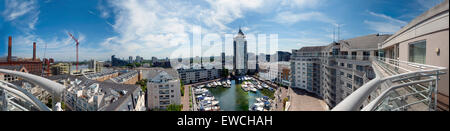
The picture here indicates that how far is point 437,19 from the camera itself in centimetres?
91

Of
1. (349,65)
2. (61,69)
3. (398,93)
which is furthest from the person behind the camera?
(61,69)

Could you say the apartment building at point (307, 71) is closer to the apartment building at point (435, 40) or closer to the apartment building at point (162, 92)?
the apartment building at point (435, 40)

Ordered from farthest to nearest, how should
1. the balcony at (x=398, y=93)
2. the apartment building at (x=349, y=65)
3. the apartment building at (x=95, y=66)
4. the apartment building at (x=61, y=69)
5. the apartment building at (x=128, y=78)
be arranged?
the apartment building at (x=95, y=66), the apartment building at (x=128, y=78), the apartment building at (x=61, y=69), the apartment building at (x=349, y=65), the balcony at (x=398, y=93)

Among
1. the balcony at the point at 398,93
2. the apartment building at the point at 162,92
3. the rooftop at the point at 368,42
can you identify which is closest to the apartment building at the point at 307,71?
the rooftop at the point at 368,42

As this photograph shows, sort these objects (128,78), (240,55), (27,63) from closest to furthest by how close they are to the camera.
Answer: (27,63), (128,78), (240,55)

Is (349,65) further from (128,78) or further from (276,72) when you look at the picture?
(128,78)

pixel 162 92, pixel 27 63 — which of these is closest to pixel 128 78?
pixel 162 92

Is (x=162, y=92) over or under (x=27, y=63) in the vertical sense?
under

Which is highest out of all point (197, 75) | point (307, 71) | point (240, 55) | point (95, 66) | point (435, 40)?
point (240, 55)

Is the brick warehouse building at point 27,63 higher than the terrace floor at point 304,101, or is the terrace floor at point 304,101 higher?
the brick warehouse building at point 27,63

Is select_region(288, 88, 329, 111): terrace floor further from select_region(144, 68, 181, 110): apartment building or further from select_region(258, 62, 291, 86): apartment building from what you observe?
select_region(144, 68, 181, 110): apartment building
